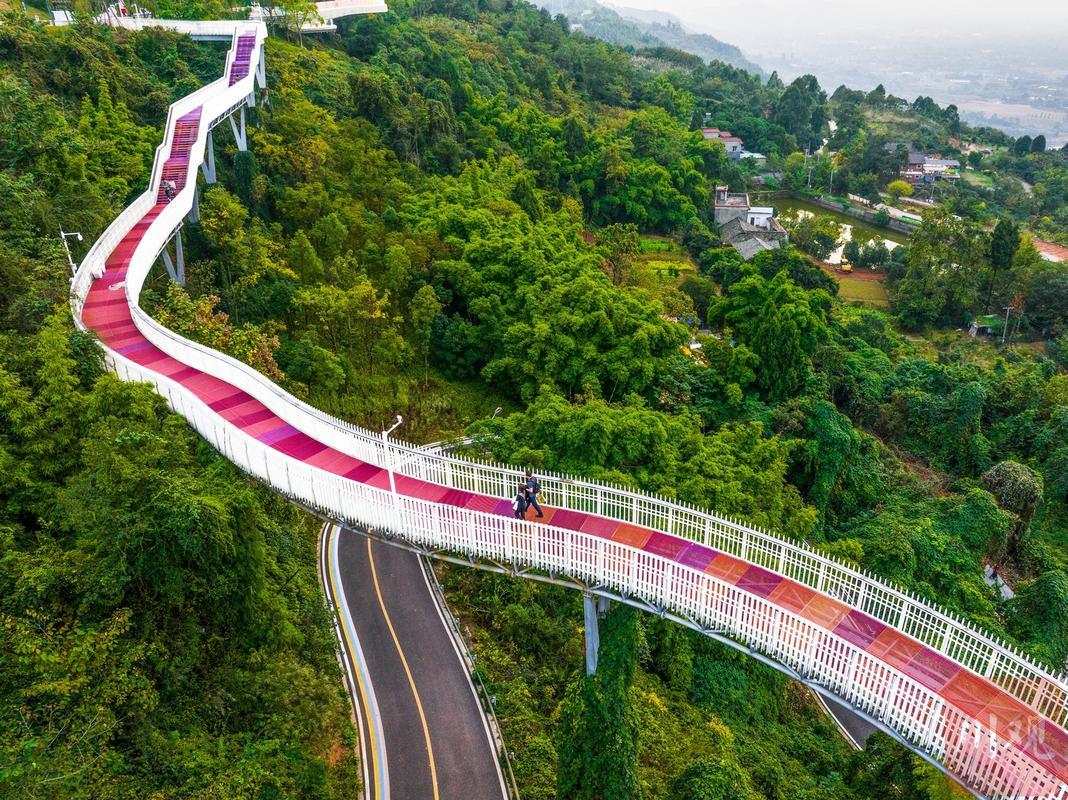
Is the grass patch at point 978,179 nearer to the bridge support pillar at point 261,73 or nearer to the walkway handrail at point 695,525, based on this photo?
the bridge support pillar at point 261,73

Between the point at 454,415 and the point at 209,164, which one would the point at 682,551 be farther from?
the point at 209,164

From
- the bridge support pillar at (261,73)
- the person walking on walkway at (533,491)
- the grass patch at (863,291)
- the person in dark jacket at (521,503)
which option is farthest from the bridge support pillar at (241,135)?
the grass patch at (863,291)

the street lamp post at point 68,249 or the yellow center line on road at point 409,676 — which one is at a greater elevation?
the street lamp post at point 68,249

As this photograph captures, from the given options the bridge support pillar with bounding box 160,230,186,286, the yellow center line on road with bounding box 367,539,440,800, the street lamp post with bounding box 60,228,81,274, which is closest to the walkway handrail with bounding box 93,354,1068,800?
the yellow center line on road with bounding box 367,539,440,800

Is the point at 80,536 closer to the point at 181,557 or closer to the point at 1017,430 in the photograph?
the point at 181,557

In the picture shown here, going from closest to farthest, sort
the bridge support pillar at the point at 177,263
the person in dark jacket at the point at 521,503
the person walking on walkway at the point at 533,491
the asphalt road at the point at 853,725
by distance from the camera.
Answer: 1. the person in dark jacket at the point at 521,503
2. the person walking on walkway at the point at 533,491
3. the asphalt road at the point at 853,725
4. the bridge support pillar at the point at 177,263

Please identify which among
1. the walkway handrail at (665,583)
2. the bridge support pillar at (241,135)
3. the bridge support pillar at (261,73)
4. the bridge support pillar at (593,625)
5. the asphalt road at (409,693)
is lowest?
the asphalt road at (409,693)

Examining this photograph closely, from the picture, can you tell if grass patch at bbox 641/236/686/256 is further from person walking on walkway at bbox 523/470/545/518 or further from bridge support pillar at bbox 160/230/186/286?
person walking on walkway at bbox 523/470/545/518

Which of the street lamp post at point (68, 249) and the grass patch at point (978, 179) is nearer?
the street lamp post at point (68, 249)
